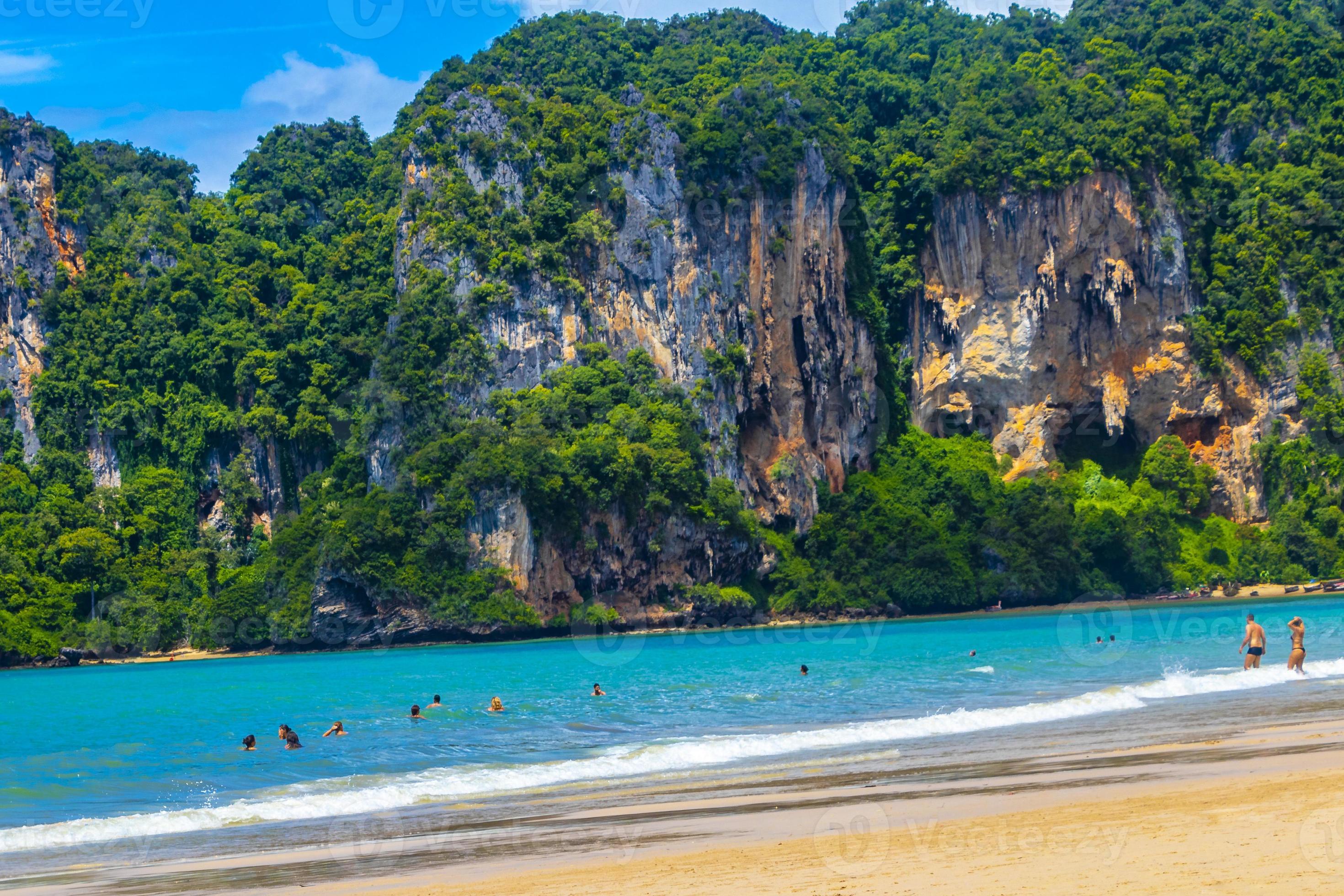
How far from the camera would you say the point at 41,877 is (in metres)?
12.0

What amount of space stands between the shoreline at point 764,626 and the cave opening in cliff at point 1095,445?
1215 centimetres

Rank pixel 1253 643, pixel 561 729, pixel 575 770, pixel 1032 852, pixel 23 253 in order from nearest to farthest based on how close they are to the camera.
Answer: pixel 1032 852
pixel 575 770
pixel 561 729
pixel 1253 643
pixel 23 253

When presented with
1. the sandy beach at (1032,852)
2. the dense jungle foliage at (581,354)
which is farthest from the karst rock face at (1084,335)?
the sandy beach at (1032,852)

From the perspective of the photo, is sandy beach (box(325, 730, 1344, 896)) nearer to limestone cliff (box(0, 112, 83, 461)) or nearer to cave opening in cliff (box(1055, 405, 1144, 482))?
cave opening in cliff (box(1055, 405, 1144, 482))

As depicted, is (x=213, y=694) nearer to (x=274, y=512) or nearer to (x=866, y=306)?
(x=274, y=512)

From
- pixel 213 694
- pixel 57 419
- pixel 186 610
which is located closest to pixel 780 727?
pixel 213 694

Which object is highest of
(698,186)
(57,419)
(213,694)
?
(698,186)

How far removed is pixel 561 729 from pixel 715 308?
53242 mm

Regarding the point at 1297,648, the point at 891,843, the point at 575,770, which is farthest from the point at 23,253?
the point at 891,843

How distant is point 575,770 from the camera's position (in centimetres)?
1808

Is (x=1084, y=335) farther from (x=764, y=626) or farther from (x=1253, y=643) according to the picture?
(x=1253, y=643)

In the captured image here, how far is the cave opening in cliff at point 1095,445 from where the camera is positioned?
81750 millimetres

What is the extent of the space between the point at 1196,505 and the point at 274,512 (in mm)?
53662

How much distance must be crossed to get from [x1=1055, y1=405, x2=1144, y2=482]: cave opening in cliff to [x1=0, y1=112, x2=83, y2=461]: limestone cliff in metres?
63.2
